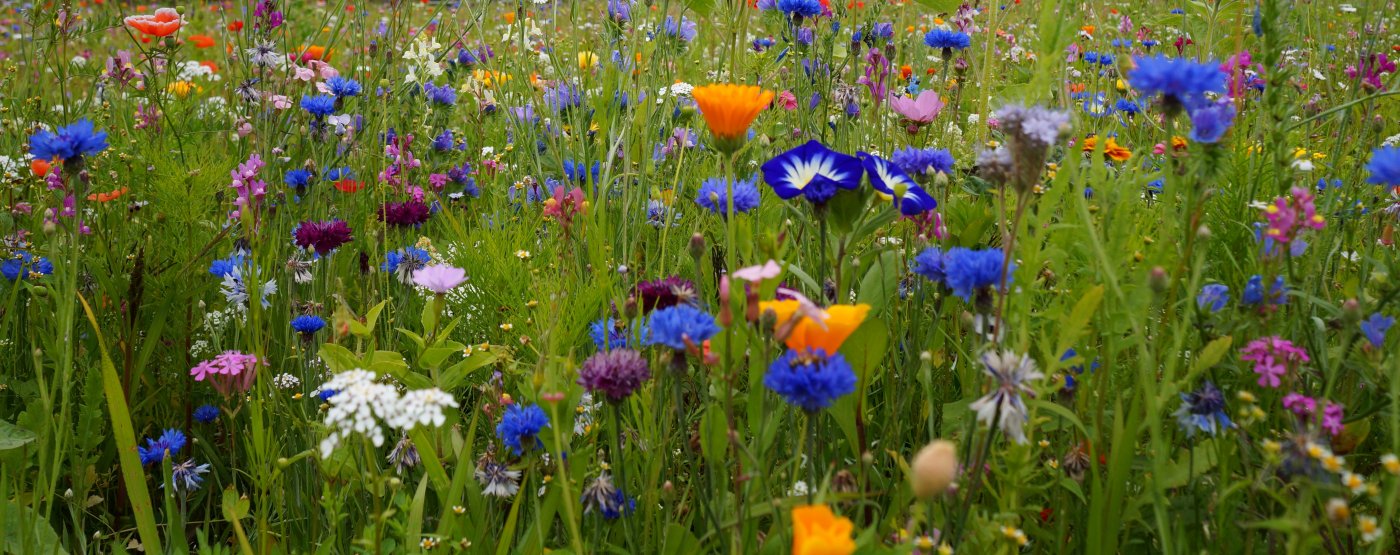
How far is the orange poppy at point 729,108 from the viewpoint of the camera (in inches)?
42.8

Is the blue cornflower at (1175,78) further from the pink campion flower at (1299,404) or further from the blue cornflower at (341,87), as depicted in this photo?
the blue cornflower at (341,87)

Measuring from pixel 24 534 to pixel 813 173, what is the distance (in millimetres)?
1073

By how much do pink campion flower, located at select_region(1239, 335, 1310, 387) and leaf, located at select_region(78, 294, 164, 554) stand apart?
4.45ft

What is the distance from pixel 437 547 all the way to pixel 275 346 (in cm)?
81

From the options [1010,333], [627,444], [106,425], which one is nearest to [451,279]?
[627,444]

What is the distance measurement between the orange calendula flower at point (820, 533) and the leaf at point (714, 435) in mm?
304

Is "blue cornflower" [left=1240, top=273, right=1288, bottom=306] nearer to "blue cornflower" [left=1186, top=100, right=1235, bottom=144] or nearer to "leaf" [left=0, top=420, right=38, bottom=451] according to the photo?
"blue cornflower" [left=1186, top=100, right=1235, bottom=144]

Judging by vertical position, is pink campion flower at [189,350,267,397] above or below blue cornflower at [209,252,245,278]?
below

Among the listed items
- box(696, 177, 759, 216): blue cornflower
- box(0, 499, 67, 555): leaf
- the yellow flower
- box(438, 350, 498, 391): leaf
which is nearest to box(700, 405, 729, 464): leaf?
box(438, 350, 498, 391): leaf

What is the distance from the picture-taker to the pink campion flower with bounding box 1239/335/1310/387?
995 millimetres

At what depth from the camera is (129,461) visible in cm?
130

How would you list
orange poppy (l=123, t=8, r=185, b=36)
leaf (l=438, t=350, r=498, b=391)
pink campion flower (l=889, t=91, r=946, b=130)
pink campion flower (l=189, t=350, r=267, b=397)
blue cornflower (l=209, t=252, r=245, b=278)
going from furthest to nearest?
orange poppy (l=123, t=8, r=185, b=36) → pink campion flower (l=889, t=91, r=946, b=130) → blue cornflower (l=209, t=252, r=245, b=278) → pink campion flower (l=189, t=350, r=267, b=397) → leaf (l=438, t=350, r=498, b=391)

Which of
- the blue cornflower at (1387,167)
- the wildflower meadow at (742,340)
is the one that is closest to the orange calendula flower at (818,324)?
the wildflower meadow at (742,340)

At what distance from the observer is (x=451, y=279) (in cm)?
126
